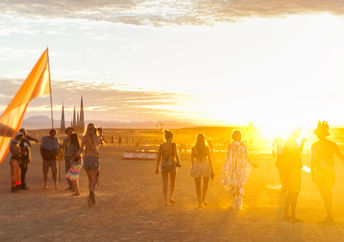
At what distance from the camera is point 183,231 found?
8211 millimetres

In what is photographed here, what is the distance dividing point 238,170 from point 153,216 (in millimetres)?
2486

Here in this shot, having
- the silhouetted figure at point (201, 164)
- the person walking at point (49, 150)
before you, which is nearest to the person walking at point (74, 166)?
the person walking at point (49, 150)

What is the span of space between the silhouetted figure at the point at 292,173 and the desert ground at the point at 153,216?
385 mm

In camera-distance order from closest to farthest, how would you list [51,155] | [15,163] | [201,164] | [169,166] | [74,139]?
[201,164]
[169,166]
[74,139]
[15,163]
[51,155]

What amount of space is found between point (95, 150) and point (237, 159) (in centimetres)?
350

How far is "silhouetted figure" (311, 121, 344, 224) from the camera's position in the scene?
352 inches

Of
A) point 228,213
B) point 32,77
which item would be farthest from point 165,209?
point 32,77

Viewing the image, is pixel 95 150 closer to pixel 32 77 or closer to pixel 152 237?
pixel 32 77

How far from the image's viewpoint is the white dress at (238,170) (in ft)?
35.1

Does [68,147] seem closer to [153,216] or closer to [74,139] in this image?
[74,139]

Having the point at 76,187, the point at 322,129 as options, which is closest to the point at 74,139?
the point at 76,187

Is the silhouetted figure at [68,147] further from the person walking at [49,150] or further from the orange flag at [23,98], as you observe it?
the orange flag at [23,98]

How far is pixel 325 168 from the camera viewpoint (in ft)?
29.3

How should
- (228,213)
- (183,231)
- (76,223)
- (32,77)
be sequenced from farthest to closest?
(32,77)
(228,213)
(76,223)
(183,231)
